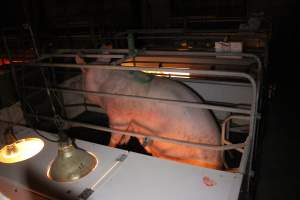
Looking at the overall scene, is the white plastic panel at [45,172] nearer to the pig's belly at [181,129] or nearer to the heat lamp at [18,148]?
the heat lamp at [18,148]

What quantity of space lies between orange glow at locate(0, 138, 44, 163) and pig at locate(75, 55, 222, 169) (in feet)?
2.55

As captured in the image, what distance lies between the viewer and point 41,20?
9773 millimetres

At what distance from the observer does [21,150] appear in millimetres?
1757

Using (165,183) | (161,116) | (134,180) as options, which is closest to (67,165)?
(134,180)

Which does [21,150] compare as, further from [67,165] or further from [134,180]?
[134,180]

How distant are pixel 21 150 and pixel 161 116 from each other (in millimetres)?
1042

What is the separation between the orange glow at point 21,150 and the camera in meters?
1.67

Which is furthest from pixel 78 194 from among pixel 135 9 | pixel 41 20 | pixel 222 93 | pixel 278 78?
pixel 41 20

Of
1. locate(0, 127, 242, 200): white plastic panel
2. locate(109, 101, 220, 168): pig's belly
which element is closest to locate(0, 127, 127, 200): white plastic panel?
locate(0, 127, 242, 200): white plastic panel

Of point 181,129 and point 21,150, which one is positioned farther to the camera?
point 181,129

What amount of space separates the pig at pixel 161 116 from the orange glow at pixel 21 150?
0.78 m

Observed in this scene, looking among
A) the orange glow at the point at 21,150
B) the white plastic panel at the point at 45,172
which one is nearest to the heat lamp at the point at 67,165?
the white plastic panel at the point at 45,172

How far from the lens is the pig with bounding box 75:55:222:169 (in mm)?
2098

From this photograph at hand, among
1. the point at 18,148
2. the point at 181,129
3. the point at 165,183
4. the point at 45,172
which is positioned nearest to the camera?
the point at 165,183
